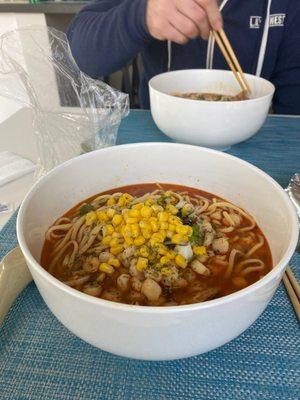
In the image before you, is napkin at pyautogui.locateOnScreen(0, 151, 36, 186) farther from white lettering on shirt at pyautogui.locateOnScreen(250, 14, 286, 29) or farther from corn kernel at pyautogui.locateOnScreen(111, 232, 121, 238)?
white lettering on shirt at pyautogui.locateOnScreen(250, 14, 286, 29)

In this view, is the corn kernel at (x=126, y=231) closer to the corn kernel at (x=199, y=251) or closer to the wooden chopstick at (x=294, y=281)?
the corn kernel at (x=199, y=251)

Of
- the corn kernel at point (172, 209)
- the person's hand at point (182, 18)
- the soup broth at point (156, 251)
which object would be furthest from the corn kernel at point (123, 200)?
the person's hand at point (182, 18)

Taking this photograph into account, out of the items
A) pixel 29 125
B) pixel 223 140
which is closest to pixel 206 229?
pixel 223 140

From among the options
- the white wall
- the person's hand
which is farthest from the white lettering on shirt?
the white wall

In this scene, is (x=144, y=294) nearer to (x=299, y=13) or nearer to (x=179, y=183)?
(x=179, y=183)

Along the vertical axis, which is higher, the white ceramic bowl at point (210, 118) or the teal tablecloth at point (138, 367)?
the white ceramic bowl at point (210, 118)

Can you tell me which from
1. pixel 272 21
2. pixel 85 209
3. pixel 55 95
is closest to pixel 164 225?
pixel 85 209
